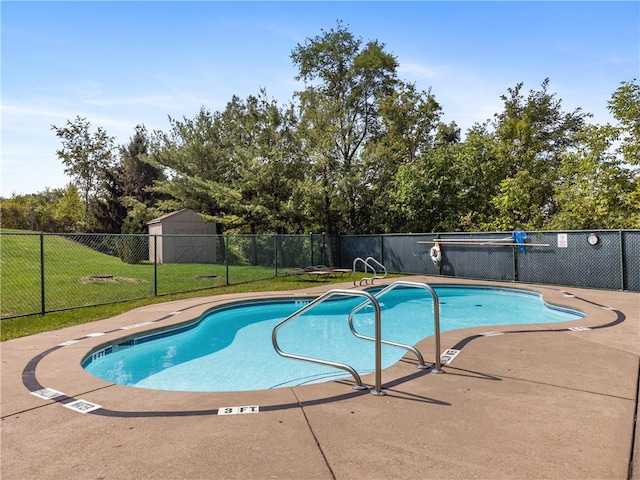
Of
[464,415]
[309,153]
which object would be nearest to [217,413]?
[464,415]

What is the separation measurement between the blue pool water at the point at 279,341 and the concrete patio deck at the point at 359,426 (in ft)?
3.73

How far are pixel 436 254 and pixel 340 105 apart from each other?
30.3 feet

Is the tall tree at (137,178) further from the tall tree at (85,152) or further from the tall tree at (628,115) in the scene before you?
the tall tree at (628,115)

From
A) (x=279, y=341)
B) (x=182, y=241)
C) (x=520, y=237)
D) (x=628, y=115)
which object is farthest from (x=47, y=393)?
(x=628, y=115)

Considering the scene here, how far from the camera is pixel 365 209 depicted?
18984mm

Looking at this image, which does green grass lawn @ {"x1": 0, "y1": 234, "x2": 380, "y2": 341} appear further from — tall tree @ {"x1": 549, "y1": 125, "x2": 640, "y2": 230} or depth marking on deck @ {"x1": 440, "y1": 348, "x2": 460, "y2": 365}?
tall tree @ {"x1": 549, "y1": 125, "x2": 640, "y2": 230}

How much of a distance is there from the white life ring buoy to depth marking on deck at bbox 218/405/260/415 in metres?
12.1

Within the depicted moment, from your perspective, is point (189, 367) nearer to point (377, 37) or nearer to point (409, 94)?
point (409, 94)

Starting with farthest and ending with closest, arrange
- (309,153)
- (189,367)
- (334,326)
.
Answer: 1. (309,153)
2. (334,326)
3. (189,367)

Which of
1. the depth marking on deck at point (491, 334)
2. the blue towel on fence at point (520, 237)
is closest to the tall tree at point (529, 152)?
the blue towel on fence at point (520, 237)

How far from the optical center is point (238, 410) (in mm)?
3150

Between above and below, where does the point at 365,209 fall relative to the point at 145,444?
above

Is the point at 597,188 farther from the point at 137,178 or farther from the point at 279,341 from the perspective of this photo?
the point at 137,178

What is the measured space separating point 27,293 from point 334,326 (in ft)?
27.2
